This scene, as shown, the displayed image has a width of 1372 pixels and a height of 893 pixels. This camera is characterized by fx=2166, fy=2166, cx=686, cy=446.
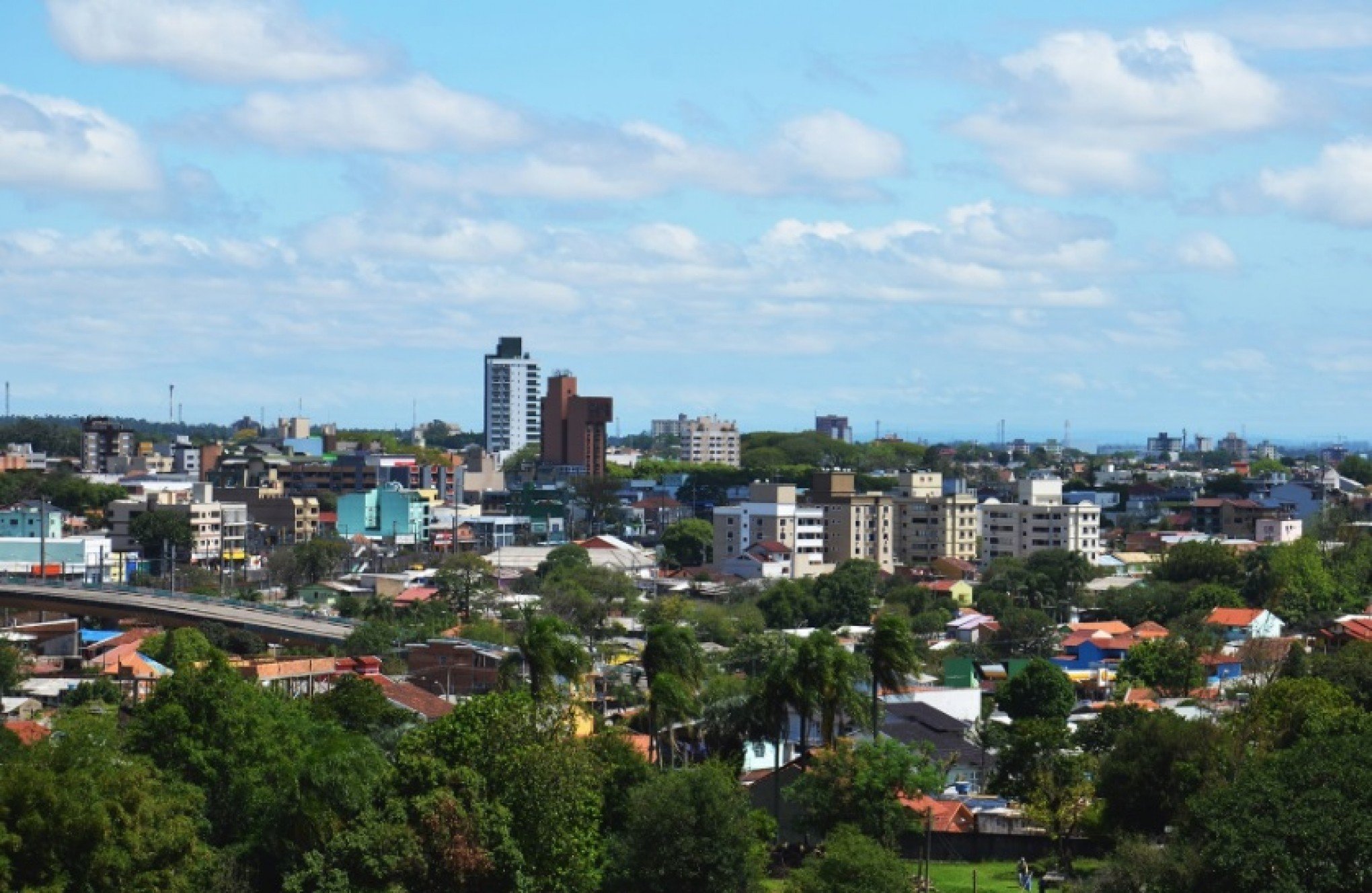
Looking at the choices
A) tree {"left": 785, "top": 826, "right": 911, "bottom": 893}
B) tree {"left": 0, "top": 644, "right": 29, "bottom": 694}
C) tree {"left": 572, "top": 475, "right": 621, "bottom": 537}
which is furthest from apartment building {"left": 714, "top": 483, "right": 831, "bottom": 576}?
tree {"left": 785, "top": 826, "right": 911, "bottom": 893}

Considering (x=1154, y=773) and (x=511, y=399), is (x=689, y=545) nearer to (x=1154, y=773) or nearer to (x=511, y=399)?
(x=1154, y=773)

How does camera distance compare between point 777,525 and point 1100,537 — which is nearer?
point 777,525

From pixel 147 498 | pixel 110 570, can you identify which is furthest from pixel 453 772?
pixel 147 498

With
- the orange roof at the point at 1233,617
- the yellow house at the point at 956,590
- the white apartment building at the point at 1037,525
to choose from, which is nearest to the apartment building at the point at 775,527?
the white apartment building at the point at 1037,525

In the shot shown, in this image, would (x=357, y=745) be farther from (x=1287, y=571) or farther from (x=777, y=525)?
(x=777, y=525)

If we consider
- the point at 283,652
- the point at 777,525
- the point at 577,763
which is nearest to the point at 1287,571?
the point at 777,525

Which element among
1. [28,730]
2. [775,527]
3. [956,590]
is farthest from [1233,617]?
[28,730]

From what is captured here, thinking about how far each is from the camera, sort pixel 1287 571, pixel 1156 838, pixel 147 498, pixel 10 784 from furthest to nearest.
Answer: pixel 147 498, pixel 1287 571, pixel 1156 838, pixel 10 784

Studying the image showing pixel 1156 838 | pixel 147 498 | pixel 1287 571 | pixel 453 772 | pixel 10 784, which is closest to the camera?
pixel 10 784

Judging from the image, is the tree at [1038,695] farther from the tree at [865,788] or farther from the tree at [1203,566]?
the tree at [1203,566]
